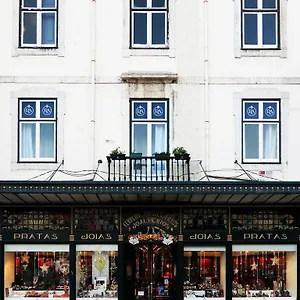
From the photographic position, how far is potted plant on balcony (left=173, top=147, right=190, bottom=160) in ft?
54.4

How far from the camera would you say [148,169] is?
56.0 feet

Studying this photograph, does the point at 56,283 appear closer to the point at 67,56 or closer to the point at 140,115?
the point at 140,115

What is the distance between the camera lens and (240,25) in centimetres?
1753

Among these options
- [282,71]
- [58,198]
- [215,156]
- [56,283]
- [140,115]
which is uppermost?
[282,71]

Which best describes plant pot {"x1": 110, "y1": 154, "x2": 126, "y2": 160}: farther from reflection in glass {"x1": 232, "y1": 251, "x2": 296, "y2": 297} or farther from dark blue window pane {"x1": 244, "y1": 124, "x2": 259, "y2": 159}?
reflection in glass {"x1": 232, "y1": 251, "x2": 296, "y2": 297}

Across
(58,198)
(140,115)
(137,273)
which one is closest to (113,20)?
(140,115)

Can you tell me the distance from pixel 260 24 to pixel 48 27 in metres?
5.75

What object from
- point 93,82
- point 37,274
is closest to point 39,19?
point 93,82

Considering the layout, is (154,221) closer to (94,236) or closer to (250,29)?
(94,236)

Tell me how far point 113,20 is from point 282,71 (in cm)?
474

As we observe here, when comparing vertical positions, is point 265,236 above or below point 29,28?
below

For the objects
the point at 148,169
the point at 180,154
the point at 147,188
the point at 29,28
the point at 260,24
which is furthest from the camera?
the point at 260,24

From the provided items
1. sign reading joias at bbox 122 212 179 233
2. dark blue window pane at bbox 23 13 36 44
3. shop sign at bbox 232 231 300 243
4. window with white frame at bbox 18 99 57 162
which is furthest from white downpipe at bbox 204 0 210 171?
dark blue window pane at bbox 23 13 36 44

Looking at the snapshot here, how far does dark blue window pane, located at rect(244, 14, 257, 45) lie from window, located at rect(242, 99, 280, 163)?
165 centimetres
